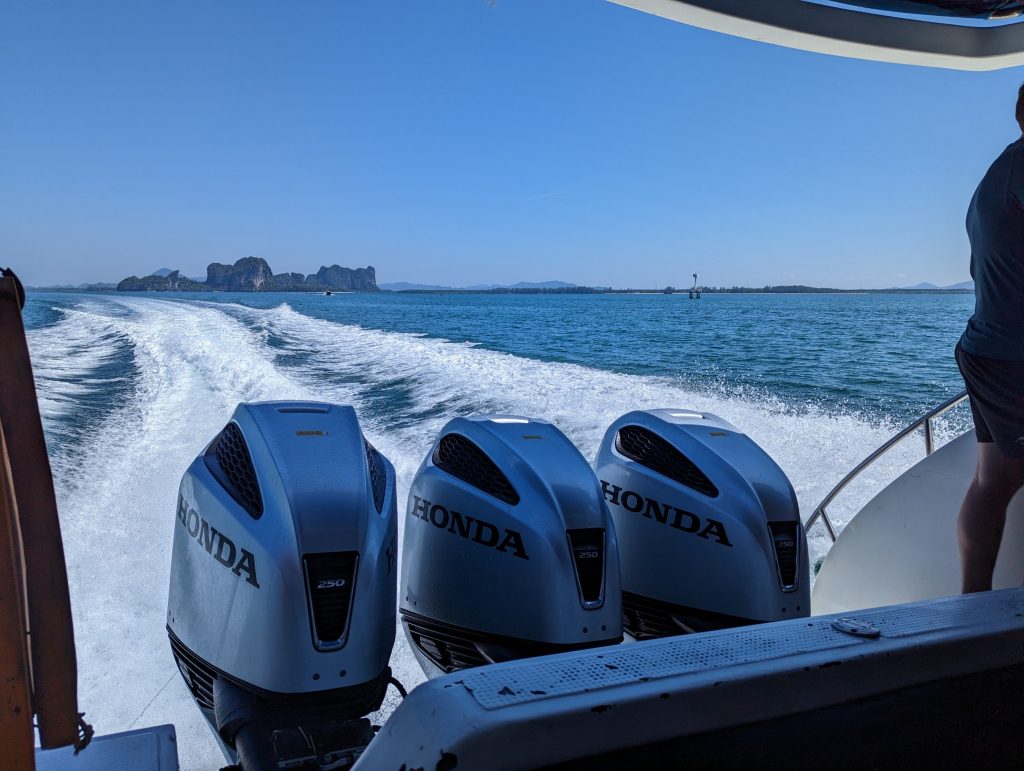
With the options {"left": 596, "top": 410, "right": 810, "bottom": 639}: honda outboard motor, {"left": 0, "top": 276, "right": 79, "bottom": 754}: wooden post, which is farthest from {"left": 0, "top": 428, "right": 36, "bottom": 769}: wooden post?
{"left": 596, "top": 410, "right": 810, "bottom": 639}: honda outboard motor

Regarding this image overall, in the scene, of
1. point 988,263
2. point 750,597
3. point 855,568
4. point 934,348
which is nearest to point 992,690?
point 750,597

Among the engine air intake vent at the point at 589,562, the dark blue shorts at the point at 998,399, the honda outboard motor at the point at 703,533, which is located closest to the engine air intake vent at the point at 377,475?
the engine air intake vent at the point at 589,562

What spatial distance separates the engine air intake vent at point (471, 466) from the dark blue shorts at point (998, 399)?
86 centimetres

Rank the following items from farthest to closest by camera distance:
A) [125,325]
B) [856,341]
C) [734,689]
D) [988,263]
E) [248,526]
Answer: [856,341] < [125,325] < [988,263] < [248,526] < [734,689]

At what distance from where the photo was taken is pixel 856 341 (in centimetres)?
1573

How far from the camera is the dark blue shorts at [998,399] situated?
1.23 m

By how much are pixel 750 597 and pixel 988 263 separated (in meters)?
0.74

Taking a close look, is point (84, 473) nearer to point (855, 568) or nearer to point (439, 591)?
point (439, 591)

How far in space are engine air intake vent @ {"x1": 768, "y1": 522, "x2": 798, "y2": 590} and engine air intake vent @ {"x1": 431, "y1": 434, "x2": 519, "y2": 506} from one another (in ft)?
1.69

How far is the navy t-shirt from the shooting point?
1212mm

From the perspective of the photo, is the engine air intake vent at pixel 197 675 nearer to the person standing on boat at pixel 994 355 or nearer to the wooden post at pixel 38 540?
the wooden post at pixel 38 540

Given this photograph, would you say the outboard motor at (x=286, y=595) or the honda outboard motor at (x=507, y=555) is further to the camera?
the honda outboard motor at (x=507, y=555)

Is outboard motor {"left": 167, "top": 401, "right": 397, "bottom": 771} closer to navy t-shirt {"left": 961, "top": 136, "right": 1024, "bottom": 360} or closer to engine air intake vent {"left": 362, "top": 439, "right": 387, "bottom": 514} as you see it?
engine air intake vent {"left": 362, "top": 439, "right": 387, "bottom": 514}

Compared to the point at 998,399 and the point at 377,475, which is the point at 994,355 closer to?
the point at 998,399
